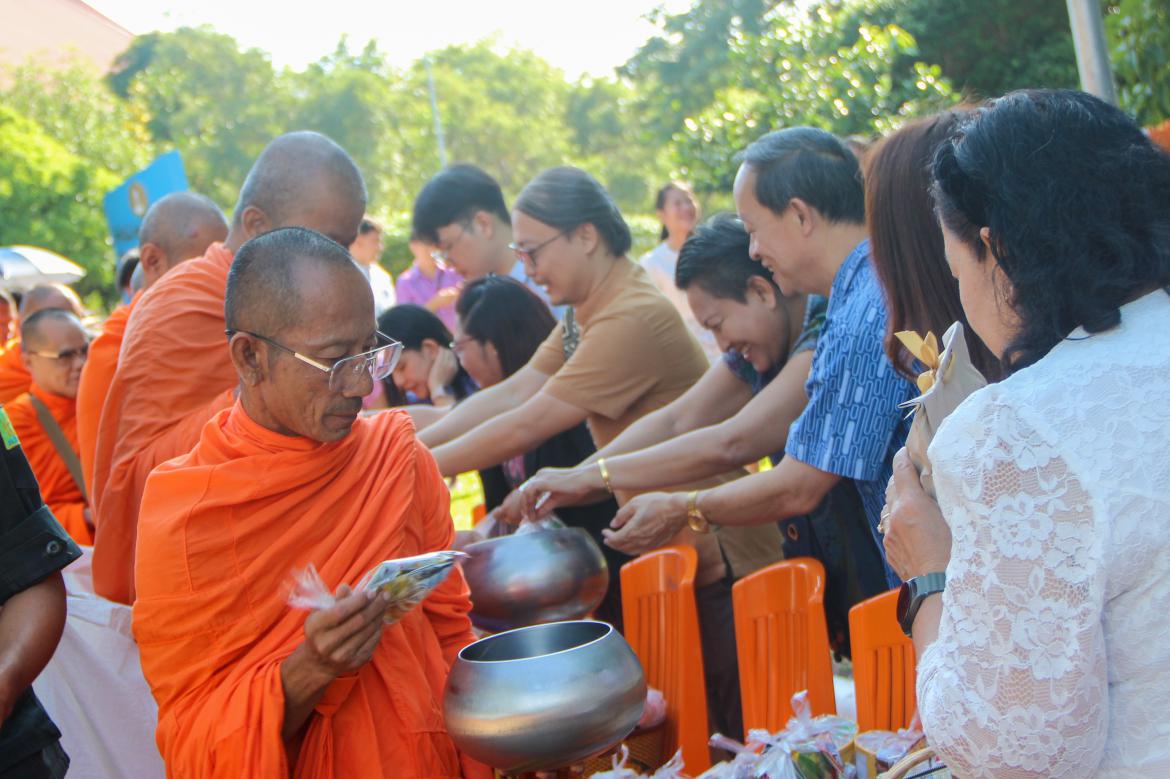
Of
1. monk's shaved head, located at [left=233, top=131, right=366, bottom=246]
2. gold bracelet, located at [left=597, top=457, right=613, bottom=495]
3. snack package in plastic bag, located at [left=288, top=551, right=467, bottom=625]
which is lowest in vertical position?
gold bracelet, located at [left=597, top=457, right=613, bottom=495]

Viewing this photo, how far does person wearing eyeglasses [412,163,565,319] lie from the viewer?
17.0 feet

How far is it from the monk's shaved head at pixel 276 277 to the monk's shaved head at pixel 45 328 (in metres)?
3.26

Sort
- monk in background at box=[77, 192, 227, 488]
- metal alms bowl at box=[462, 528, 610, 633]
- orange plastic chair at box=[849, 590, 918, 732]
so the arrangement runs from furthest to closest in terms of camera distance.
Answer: monk in background at box=[77, 192, 227, 488] < metal alms bowl at box=[462, 528, 610, 633] < orange plastic chair at box=[849, 590, 918, 732]

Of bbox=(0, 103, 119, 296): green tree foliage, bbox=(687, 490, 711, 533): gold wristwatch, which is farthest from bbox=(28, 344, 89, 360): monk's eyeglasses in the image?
bbox=(0, 103, 119, 296): green tree foliage

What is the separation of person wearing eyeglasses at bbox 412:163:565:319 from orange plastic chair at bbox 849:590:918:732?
2882 millimetres

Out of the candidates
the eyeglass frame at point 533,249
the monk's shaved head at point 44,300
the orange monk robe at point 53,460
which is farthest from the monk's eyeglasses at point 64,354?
the eyeglass frame at point 533,249

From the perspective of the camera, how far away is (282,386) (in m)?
2.43

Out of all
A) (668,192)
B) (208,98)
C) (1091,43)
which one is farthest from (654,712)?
(208,98)

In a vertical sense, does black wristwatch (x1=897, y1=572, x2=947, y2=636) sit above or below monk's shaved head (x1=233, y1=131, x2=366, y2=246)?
below

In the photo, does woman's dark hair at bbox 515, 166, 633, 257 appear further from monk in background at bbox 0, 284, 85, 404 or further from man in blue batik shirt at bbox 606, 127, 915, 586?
monk in background at bbox 0, 284, 85, 404

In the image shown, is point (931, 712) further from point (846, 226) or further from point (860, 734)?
point (846, 226)

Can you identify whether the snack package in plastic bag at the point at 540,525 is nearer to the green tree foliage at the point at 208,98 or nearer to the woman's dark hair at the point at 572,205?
the woman's dark hair at the point at 572,205

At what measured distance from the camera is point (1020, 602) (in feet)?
4.86

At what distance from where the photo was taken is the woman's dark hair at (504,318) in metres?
4.72
